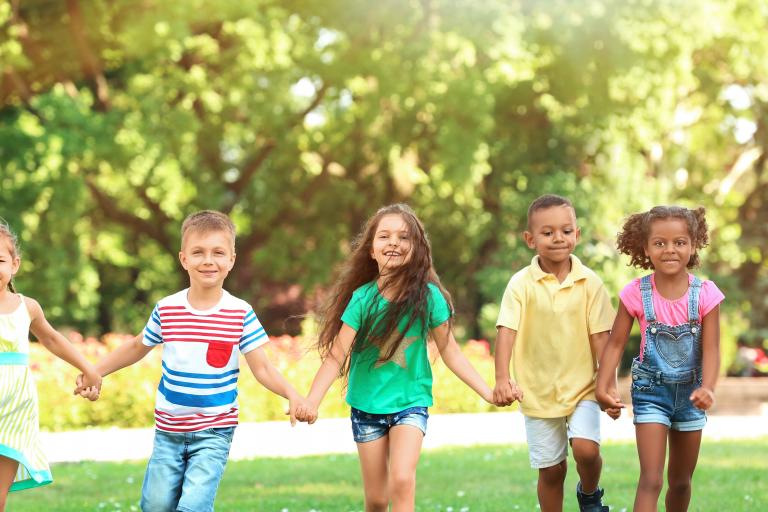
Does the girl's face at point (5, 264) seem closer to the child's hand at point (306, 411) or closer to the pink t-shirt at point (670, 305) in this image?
the child's hand at point (306, 411)

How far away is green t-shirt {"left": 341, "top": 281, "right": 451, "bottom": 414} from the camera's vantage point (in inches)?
215

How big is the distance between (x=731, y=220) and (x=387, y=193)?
34.9 feet

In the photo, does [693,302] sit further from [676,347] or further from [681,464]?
[681,464]

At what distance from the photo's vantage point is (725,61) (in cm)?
2745

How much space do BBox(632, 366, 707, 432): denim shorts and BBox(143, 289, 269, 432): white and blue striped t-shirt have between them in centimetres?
187

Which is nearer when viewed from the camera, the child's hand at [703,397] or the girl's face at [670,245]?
the child's hand at [703,397]

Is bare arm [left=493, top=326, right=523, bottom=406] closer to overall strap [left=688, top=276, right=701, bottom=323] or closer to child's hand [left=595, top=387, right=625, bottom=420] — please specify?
child's hand [left=595, top=387, right=625, bottom=420]

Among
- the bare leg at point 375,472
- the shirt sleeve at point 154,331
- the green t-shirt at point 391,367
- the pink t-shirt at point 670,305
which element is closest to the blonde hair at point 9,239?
the shirt sleeve at point 154,331

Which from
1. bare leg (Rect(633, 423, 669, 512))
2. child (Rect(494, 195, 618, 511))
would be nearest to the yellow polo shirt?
child (Rect(494, 195, 618, 511))

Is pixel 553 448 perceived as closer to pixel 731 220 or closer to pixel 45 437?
pixel 45 437

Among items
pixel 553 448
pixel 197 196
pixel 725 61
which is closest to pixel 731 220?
pixel 725 61

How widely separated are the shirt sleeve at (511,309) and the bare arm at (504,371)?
26 mm

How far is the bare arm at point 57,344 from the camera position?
536 cm

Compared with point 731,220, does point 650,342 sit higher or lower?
lower
